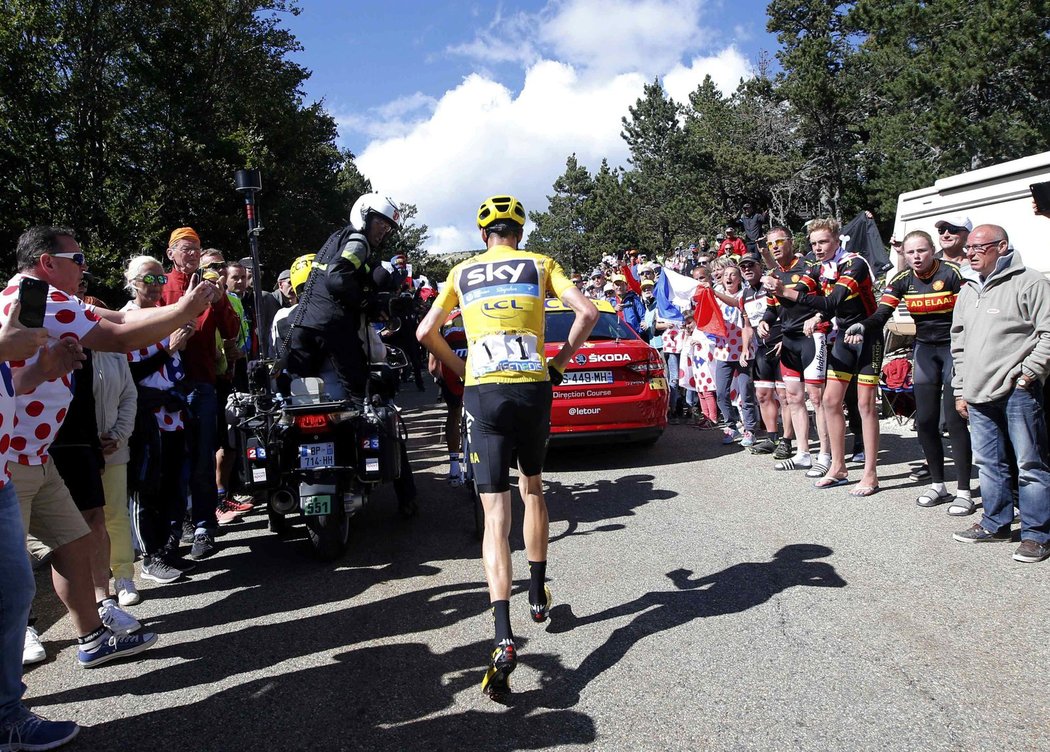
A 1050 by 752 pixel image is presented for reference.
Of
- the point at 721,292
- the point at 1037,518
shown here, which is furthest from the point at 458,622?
the point at 721,292

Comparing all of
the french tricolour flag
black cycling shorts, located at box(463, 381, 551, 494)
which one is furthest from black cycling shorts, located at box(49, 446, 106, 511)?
the french tricolour flag

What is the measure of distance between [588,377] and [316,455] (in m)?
3.52

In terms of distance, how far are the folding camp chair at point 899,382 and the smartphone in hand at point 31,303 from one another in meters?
8.61

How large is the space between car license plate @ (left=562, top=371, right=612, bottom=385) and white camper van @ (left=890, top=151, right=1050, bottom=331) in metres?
4.77

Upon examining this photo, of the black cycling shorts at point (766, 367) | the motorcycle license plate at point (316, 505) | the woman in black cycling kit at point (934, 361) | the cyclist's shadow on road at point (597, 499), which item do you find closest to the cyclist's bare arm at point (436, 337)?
the motorcycle license plate at point (316, 505)

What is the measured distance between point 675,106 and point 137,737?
81327 mm

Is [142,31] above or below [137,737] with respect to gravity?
above

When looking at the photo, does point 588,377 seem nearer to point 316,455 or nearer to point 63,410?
point 316,455

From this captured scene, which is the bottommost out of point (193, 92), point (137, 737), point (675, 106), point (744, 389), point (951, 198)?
point (137, 737)

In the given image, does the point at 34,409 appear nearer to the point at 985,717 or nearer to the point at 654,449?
the point at 985,717

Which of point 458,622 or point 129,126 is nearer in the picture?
point 458,622

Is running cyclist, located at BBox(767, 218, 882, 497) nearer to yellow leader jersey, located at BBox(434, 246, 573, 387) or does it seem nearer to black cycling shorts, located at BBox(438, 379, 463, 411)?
black cycling shorts, located at BBox(438, 379, 463, 411)

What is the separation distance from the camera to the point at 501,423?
3.88 m

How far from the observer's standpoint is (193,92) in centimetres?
2522
